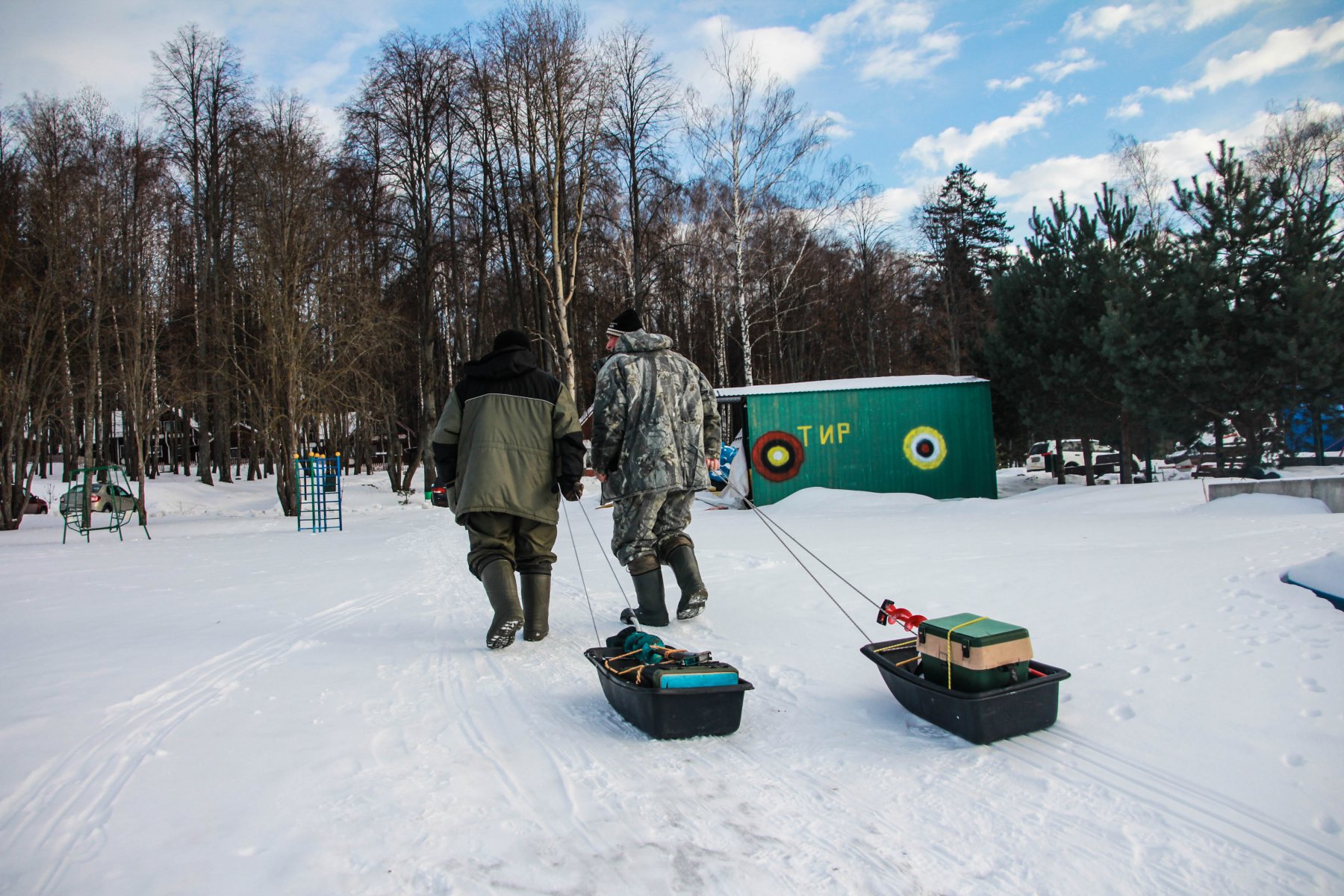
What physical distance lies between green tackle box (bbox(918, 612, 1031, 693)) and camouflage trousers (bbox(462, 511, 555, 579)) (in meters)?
2.00

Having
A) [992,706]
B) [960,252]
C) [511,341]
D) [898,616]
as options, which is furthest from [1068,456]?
[992,706]

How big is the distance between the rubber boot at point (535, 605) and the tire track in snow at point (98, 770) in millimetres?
1242

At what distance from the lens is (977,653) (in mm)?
2486

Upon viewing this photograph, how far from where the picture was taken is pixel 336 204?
63.2 feet

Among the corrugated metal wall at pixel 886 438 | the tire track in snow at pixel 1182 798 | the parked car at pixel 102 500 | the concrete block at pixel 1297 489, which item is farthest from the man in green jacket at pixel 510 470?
the parked car at pixel 102 500

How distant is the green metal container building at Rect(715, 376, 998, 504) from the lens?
1413cm

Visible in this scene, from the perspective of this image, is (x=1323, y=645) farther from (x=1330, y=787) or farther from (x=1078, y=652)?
(x=1330, y=787)

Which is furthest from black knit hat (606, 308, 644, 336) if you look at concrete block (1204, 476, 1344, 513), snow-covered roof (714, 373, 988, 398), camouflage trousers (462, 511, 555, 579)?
snow-covered roof (714, 373, 988, 398)

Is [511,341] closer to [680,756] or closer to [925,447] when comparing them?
[680,756]

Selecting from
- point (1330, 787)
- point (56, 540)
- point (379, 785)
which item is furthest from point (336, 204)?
point (1330, 787)

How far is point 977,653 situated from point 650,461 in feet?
7.05

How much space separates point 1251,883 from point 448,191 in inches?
970

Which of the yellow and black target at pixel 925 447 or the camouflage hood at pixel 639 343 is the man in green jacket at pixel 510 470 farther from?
the yellow and black target at pixel 925 447

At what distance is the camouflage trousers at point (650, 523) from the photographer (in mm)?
4211
